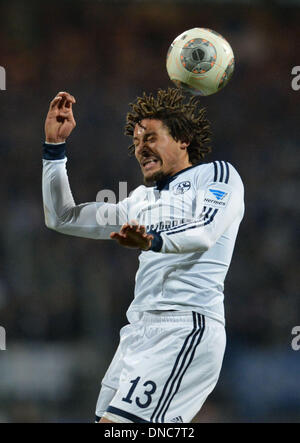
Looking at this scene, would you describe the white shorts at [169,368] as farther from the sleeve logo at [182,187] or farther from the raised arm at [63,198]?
the raised arm at [63,198]

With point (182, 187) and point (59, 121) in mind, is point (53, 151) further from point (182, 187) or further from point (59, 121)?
point (182, 187)

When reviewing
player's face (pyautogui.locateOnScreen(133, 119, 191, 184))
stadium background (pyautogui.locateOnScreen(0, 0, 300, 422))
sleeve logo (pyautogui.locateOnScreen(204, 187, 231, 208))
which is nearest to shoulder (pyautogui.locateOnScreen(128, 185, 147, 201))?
player's face (pyautogui.locateOnScreen(133, 119, 191, 184))

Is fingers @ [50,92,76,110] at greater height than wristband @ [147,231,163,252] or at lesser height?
greater

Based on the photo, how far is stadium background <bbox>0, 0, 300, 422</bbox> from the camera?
6.32 m

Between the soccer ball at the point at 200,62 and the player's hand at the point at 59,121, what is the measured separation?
0.60 metres

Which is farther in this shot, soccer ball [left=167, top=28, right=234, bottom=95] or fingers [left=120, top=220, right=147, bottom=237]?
soccer ball [left=167, top=28, right=234, bottom=95]

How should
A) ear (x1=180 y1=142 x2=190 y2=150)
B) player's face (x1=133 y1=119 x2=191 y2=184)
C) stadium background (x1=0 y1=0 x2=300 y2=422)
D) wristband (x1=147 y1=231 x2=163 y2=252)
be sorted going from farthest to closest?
1. stadium background (x1=0 y1=0 x2=300 y2=422)
2. ear (x1=180 y1=142 x2=190 y2=150)
3. player's face (x1=133 y1=119 x2=191 y2=184)
4. wristband (x1=147 y1=231 x2=163 y2=252)

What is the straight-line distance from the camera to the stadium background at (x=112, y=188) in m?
6.32

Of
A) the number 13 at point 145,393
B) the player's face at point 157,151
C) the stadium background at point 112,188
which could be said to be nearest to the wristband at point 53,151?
the player's face at point 157,151

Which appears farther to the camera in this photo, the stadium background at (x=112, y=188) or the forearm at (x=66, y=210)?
the stadium background at (x=112, y=188)

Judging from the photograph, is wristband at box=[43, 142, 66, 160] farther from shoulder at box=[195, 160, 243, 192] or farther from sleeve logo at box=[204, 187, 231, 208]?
sleeve logo at box=[204, 187, 231, 208]

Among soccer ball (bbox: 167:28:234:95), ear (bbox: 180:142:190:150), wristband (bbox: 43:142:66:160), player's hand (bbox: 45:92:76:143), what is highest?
soccer ball (bbox: 167:28:234:95)

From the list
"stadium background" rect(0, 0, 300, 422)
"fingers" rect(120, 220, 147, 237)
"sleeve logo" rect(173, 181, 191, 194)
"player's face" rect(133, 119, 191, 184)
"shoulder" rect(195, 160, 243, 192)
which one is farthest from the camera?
"stadium background" rect(0, 0, 300, 422)
